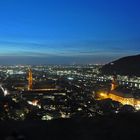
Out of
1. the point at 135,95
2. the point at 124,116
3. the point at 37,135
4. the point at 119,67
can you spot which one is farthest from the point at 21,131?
the point at 119,67

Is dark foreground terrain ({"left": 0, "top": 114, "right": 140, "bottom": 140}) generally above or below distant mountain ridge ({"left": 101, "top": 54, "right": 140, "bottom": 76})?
above

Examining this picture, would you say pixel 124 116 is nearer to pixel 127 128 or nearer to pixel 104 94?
pixel 127 128

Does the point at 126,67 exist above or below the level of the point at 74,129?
below

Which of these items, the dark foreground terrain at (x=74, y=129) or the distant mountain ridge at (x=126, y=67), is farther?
the distant mountain ridge at (x=126, y=67)

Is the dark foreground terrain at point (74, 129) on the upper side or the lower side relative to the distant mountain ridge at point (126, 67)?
upper
